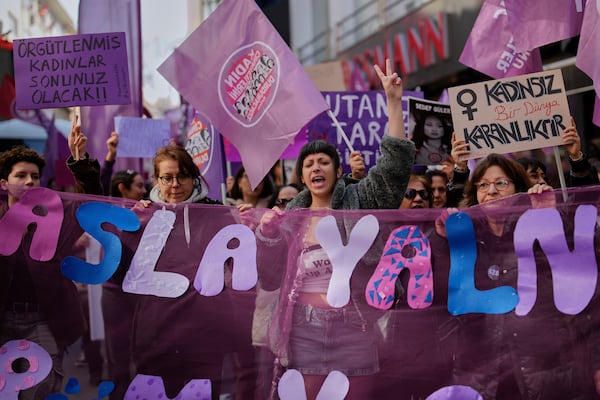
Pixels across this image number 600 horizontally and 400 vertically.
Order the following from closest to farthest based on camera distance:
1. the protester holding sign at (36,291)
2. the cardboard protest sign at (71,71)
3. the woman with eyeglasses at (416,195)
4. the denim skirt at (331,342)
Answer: the denim skirt at (331,342)
the protester holding sign at (36,291)
the cardboard protest sign at (71,71)
the woman with eyeglasses at (416,195)

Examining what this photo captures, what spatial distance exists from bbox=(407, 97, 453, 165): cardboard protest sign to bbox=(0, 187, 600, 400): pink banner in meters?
A: 1.69

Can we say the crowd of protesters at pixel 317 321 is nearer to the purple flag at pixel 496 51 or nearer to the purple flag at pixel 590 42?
the purple flag at pixel 590 42

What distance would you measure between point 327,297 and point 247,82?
5.13ft

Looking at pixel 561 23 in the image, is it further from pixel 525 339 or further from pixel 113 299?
pixel 113 299

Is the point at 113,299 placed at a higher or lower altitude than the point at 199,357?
higher

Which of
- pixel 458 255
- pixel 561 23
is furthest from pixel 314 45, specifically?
pixel 458 255

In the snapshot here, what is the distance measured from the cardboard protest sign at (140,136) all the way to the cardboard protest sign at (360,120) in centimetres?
133

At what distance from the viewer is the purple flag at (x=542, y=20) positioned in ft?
13.8

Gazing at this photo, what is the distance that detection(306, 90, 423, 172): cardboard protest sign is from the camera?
5.42 metres

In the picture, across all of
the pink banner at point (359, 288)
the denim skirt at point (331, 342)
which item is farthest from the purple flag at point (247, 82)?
the denim skirt at point (331, 342)

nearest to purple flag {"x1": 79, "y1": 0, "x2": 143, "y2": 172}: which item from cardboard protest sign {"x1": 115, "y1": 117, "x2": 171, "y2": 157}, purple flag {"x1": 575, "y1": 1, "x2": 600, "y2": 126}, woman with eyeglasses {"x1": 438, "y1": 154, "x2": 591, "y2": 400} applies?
cardboard protest sign {"x1": 115, "y1": 117, "x2": 171, "y2": 157}

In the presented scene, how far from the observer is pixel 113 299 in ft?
11.5

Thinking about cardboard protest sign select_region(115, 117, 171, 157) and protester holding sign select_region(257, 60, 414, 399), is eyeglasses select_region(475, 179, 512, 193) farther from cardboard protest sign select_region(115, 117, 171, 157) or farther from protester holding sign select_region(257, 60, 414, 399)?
cardboard protest sign select_region(115, 117, 171, 157)

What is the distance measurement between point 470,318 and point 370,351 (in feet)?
1.45
